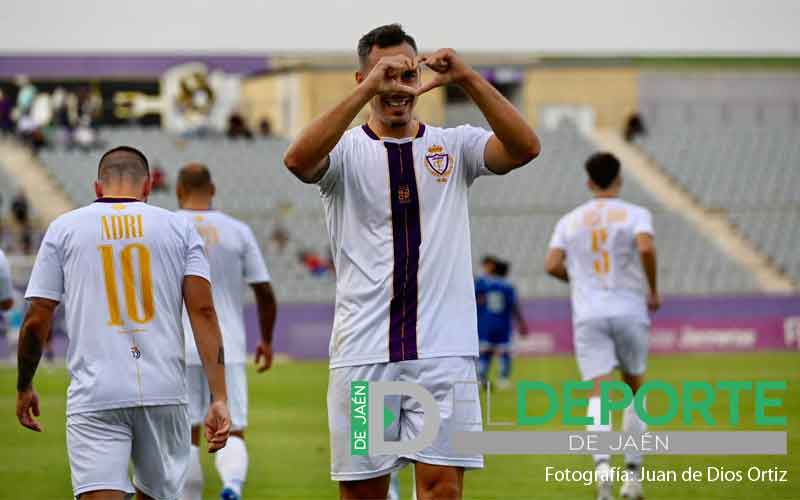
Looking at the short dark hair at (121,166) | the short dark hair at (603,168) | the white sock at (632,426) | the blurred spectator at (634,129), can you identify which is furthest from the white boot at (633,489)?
the blurred spectator at (634,129)

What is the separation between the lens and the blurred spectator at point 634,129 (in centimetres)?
4409

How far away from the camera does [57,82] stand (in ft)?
141

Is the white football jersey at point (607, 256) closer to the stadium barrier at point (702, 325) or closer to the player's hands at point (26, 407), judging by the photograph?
the player's hands at point (26, 407)

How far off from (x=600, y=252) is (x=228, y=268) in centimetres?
285

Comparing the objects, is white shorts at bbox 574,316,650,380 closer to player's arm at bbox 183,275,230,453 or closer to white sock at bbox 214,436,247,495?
white sock at bbox 214,436,247,495

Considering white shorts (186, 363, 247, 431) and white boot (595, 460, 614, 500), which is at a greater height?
white shorts (186, 363, 247, 431)

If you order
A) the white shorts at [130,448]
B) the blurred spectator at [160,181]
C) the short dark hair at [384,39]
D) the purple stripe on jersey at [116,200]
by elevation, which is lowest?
the white shorts at [130,448]

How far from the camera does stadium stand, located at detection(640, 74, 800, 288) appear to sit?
A: 38125 mm

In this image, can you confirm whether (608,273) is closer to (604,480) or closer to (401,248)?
(604,480)

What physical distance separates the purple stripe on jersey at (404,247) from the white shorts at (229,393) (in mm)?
3699

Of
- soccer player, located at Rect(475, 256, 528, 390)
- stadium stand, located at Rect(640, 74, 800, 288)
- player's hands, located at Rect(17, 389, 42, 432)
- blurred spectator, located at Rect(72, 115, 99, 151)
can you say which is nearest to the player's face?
player's hands, located at Rect(17, 389, 42, 432)

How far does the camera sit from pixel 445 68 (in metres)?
6.08

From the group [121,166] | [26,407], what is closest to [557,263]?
[121,166]

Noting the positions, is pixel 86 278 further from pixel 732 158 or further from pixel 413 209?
pixel 732 158
